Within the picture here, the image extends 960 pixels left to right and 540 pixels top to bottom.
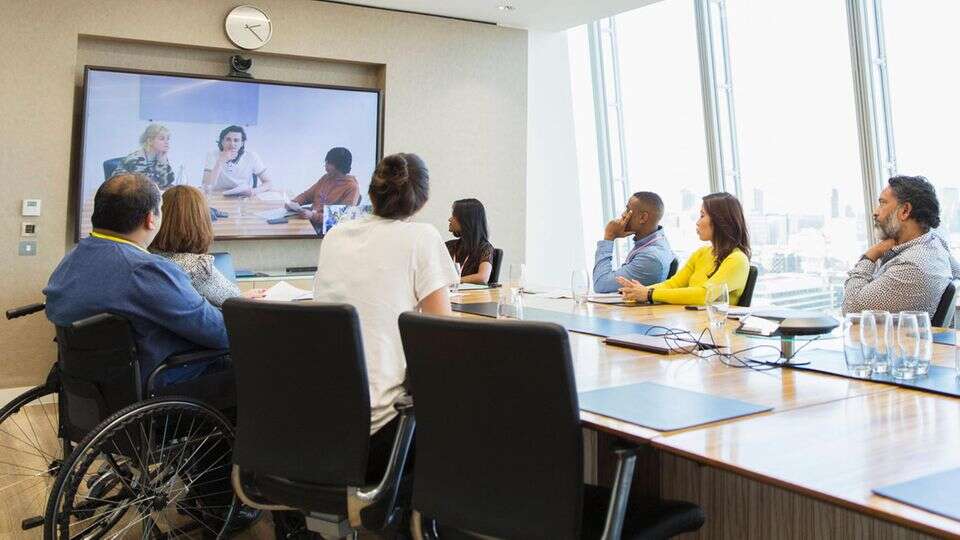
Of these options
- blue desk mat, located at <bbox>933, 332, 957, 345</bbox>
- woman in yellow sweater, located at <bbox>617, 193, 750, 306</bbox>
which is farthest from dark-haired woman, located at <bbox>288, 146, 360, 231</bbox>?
blue desk mat, located at <bbox>933, 332, 957, 345</bbox>

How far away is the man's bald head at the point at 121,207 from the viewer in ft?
8.23

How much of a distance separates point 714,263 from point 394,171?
6.30 feet

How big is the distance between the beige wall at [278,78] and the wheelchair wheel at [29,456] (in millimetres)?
598

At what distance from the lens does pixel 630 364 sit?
7.09 ft

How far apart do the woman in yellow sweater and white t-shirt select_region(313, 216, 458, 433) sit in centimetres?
160

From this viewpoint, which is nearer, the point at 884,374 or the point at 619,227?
the point at 884,374

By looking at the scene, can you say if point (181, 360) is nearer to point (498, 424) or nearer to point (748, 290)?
point (498, 424)

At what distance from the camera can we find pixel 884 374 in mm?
1971

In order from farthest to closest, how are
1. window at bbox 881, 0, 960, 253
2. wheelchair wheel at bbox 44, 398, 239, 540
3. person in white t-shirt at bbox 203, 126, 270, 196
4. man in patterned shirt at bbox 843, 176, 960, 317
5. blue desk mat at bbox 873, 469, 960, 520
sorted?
person in white t-shirt at bbox 203, 126, 270, 196 < window at bbox 881, 0, 960, 253 < man in patterned shirt at bbox 843, 176, 960, 317 < wheelchair wheel at bbox 44, 398, 239, 540 < blue desk mat at bbox 873, 469, 960, 520

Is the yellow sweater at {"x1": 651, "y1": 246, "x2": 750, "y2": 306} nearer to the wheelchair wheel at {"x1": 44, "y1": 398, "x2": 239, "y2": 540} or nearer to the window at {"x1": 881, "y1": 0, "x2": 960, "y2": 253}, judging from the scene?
the window at {"x1": 881, "y1": 0, "x2": 960, "y2": 253}

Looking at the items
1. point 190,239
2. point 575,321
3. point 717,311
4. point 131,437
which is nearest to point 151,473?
point 131,437

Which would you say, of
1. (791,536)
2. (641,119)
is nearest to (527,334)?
(791,536)

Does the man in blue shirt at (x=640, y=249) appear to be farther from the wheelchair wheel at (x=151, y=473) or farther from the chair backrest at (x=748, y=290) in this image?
the wheelchair wheel at (x=151, y=473)

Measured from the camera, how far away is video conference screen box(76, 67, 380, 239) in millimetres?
4957
